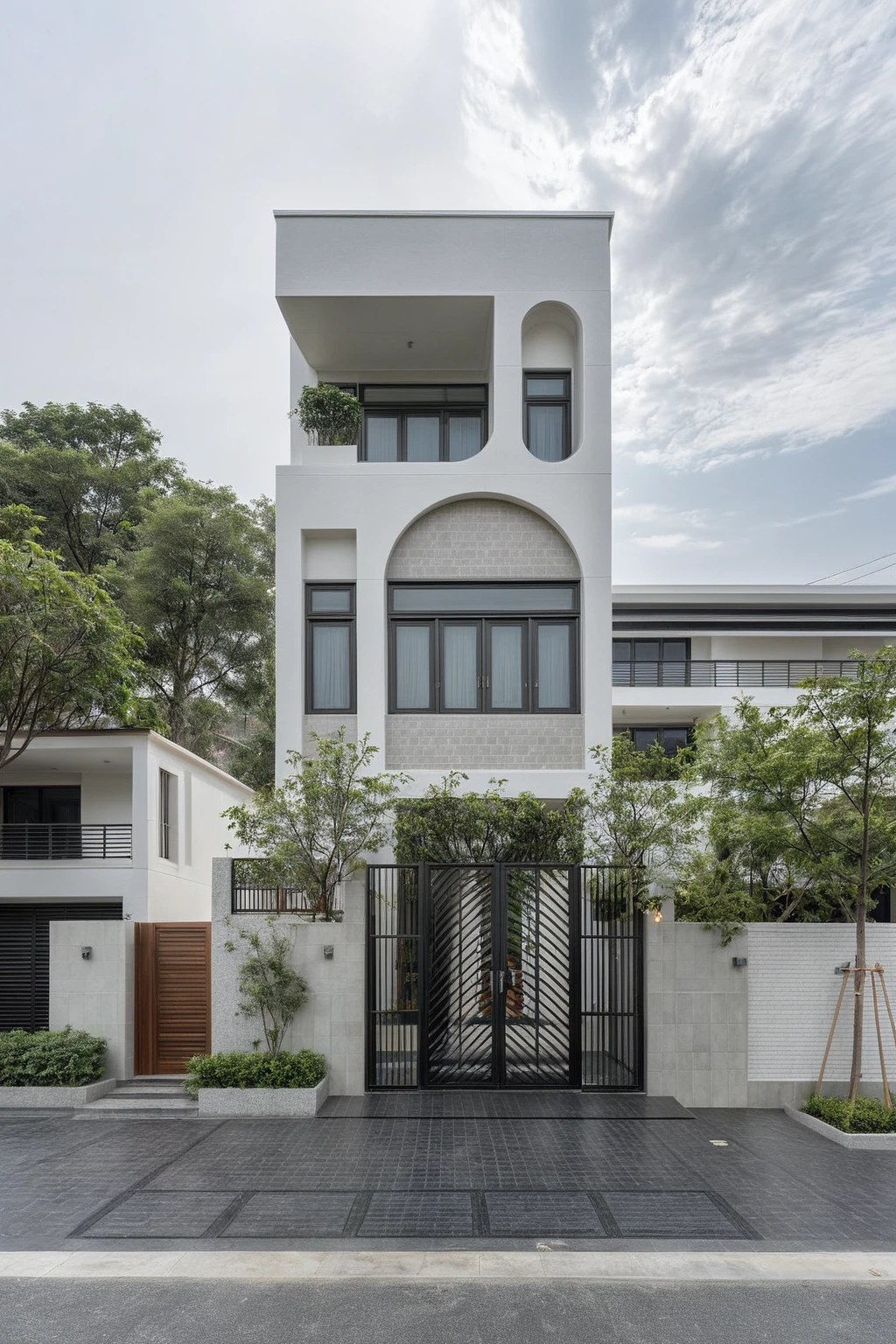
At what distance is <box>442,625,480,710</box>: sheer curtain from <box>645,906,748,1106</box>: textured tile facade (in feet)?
16.1

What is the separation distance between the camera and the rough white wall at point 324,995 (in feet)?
32.0

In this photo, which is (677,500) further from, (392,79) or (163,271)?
(163,271)

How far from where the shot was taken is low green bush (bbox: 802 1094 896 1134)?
850 cm

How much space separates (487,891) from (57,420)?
18.6 meters

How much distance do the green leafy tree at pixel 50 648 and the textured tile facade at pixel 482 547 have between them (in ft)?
14.8

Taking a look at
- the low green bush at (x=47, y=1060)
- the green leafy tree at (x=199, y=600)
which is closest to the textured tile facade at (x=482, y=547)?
the low green bush at (x=47, y=1060)

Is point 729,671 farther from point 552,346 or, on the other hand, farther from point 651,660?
point 552,346

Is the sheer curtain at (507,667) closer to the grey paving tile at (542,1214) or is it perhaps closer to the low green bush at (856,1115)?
the low green bush at (856,1115)

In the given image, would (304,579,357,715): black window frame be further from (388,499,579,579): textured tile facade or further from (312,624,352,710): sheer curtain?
(388,499,579,579): textured tile facade

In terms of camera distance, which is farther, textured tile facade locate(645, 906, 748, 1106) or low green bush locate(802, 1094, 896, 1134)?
textured tile facade locate(645, 906, 748, 1106)

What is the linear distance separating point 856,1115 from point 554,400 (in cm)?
1083

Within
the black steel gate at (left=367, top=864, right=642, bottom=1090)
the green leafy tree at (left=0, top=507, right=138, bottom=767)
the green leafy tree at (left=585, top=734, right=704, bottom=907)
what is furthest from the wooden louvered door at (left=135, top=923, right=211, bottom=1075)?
the green leafy tree at (left=585, top=734, right=704, bottom=907)

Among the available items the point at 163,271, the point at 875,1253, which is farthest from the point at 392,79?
the point at 875,1253

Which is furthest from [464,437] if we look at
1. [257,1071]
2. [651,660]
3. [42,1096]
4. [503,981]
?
[42,1096]
